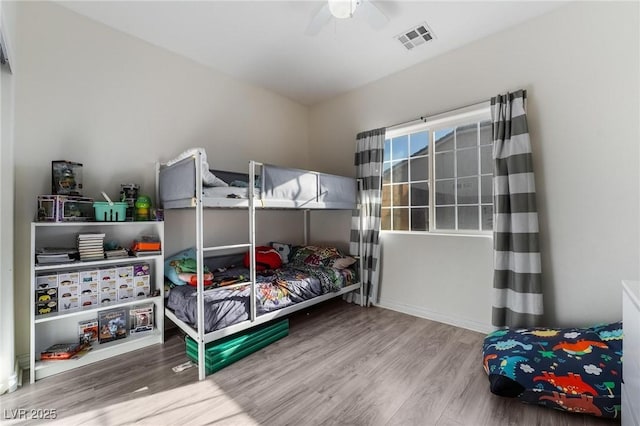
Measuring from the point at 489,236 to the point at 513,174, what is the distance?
0.61m

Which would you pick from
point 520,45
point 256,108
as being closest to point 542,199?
point 520,45

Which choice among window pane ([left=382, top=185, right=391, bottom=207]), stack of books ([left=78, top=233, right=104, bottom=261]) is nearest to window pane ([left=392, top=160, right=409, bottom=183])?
window pane ([left=382, top=185, right=391, bottom=207])

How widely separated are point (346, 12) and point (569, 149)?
2.04 meters

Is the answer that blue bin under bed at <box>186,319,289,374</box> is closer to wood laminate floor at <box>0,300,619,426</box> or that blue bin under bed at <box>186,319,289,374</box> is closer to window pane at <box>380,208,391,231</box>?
wood laminate floor at <box>0,300,619,426</box>

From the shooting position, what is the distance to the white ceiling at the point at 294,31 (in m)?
2.18

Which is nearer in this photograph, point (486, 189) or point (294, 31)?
point (294, 31)

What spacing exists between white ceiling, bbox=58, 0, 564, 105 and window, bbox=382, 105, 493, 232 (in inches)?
28.8

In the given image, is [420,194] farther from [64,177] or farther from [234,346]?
[64,177]

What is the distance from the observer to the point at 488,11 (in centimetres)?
224

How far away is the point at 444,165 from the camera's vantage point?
115 inches

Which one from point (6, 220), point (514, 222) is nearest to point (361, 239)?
point (514, 222)

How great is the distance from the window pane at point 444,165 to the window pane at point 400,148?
1.26 ft

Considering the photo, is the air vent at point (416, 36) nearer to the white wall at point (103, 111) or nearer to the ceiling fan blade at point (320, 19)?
the ceiling fan blade at point (320, 19)

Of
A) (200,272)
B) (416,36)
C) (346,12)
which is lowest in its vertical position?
(200,272)
